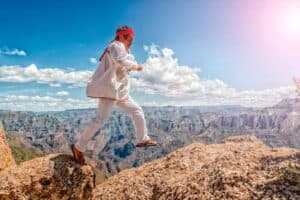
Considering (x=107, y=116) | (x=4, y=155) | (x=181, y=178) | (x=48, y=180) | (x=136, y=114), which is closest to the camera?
(x=181, y=178)

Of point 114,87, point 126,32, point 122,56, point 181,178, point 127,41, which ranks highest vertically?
point 126,32

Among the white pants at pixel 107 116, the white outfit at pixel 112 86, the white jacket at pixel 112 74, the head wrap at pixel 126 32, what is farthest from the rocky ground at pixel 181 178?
the head wrap at pixel 126 32

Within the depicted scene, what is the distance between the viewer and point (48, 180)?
10.3m

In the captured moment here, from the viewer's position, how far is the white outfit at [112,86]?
416 inches

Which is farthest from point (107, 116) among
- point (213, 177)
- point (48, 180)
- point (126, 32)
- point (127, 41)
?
point (213, 177)

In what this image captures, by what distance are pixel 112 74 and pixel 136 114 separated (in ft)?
4.55

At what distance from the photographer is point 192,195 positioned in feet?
28.6

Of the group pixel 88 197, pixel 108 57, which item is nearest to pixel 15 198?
pixel 88 197

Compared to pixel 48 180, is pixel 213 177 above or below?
above

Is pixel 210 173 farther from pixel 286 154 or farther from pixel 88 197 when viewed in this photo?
pixel 88 197

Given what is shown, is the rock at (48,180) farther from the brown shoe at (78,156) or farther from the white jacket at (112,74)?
the white jacket at (112,74)

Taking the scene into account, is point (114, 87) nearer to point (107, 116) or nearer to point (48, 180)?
point (107, 116)

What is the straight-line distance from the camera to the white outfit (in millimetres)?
10570

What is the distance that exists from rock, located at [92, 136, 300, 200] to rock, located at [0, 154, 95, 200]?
0.82 metres
